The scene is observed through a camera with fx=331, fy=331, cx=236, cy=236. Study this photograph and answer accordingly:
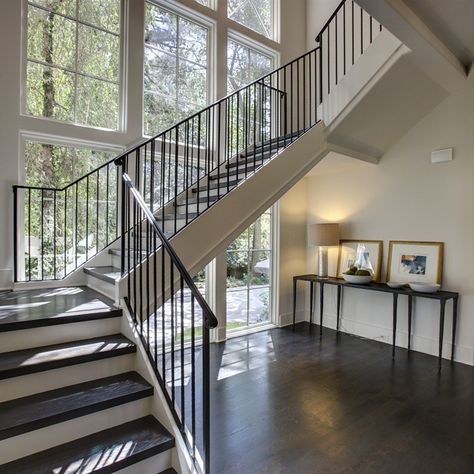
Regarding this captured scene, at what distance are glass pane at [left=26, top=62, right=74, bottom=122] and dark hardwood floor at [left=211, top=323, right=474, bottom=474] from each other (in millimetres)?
3137

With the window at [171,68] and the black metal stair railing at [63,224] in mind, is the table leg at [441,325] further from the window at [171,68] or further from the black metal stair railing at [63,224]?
the window at [171,68]

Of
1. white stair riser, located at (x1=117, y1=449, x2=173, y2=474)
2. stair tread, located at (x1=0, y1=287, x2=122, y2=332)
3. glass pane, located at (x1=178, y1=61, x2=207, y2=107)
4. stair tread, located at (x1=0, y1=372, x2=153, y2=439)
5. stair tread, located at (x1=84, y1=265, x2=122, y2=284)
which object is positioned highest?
glass pane, located at (x1=178, y1=61, x2=207, y2=107)

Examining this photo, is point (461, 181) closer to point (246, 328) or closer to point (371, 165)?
point (371, 165)

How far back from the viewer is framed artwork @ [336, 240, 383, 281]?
4.54m

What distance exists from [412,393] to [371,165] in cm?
294

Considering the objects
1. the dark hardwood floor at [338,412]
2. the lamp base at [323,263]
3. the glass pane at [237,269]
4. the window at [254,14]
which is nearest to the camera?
the dark hardwood floor at [338,412]

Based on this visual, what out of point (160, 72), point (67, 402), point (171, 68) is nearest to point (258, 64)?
point (171, 68)

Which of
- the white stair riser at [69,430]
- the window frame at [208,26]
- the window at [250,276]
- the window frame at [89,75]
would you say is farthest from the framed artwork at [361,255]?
the white stair riser at [69,430]

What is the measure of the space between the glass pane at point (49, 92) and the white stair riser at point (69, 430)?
2914mm

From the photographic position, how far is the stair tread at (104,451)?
1616 mm

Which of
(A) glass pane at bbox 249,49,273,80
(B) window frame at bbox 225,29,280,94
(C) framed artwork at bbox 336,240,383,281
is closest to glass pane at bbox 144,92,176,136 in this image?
(B) window frame at bbox 225,29,280,94

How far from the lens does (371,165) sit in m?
4.64

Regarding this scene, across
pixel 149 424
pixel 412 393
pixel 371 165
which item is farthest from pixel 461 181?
pixel 149 424

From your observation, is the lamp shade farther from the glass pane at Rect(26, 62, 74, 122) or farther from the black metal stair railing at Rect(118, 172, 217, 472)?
the glass pane at Rect(26, 62, 74, 122)
